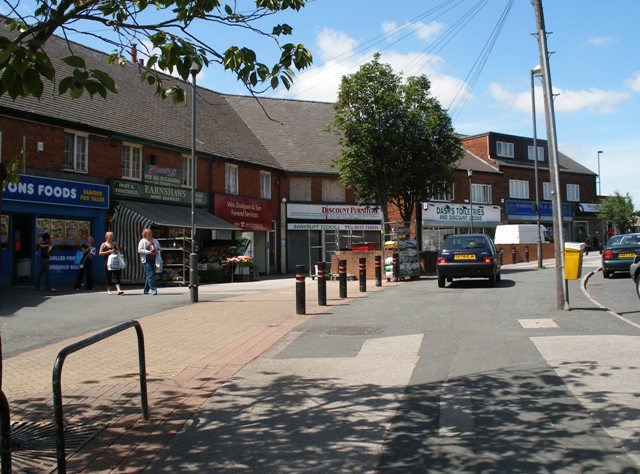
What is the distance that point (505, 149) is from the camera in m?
45.8

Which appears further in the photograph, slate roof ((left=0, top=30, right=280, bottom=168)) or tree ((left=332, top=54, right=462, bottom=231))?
tree ((left=332, top=54, right=462, bottom=231))

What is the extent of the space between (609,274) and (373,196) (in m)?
9.61

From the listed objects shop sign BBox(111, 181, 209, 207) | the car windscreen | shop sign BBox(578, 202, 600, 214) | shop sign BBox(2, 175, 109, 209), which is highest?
shop sign BBox(578, 202, 600, 214)

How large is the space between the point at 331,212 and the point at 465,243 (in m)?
16.4

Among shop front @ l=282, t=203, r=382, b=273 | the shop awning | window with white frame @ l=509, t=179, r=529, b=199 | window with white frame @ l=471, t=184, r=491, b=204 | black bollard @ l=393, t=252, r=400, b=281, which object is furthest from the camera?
window with white frame @ l=509, t=179, r=529, b=199

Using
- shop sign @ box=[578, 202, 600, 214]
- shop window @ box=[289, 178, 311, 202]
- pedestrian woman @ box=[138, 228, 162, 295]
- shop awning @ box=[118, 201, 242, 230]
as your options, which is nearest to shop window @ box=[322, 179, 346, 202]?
shop window @ box=[289, 178, 311, 202]

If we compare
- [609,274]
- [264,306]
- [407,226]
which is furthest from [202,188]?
[609,274]

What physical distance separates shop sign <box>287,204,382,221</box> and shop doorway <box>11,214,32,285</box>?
1577 centimetres

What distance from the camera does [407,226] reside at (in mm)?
22297

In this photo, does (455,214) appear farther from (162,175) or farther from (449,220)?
(162,175)

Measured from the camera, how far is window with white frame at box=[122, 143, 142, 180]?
72.7 ft

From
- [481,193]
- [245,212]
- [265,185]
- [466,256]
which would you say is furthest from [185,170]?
[481,193]

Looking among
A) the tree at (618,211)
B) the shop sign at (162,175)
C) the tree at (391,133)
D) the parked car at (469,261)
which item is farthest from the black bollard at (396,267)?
the tree at (618,211)

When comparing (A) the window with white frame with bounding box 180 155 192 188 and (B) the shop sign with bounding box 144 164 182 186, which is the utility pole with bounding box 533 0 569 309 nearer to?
(B) the shop sign with bounding box 144 164 182 186
